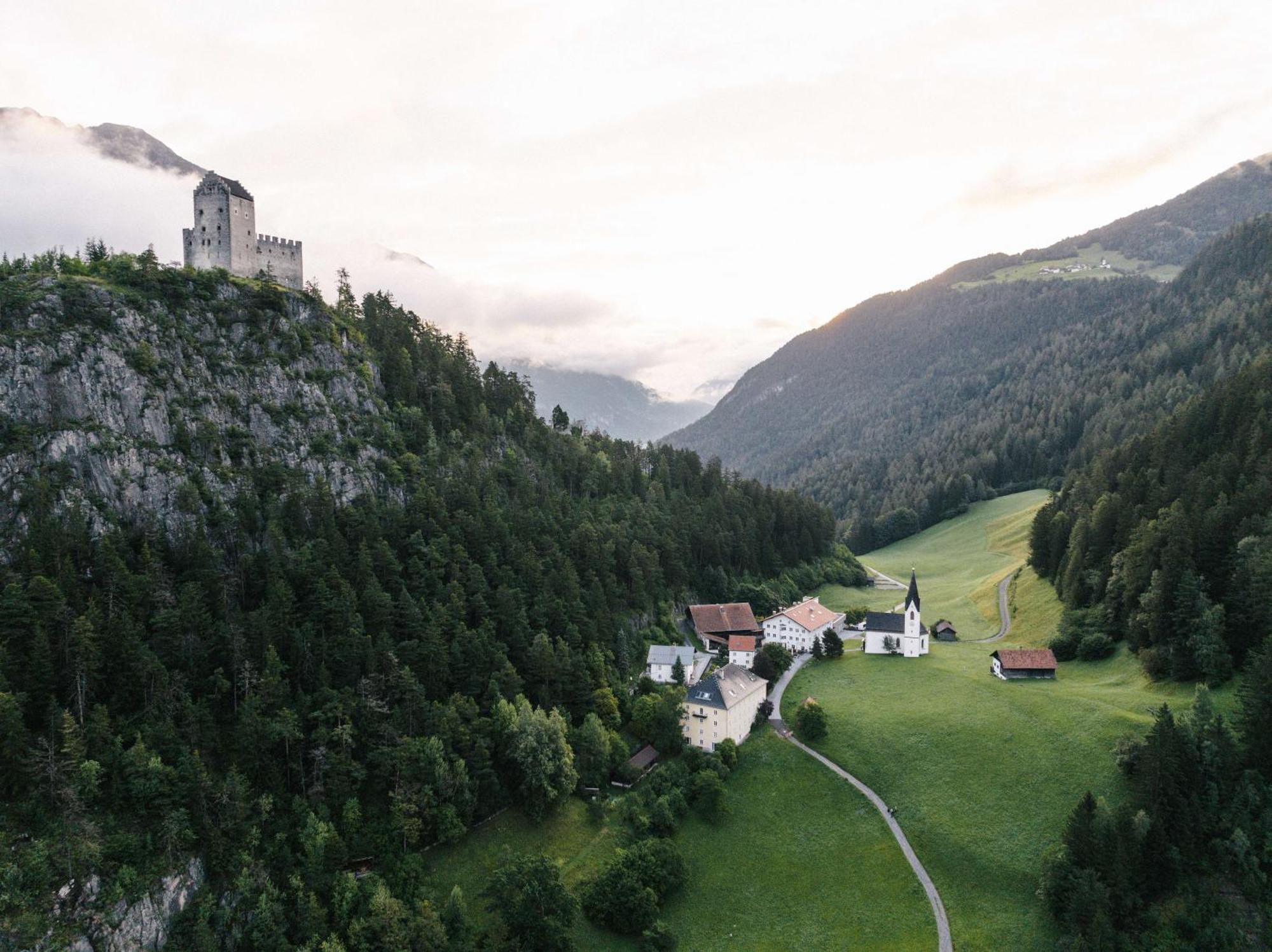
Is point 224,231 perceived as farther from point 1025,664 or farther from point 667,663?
point 1025,664

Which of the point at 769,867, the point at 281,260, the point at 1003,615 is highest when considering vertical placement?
the point at 281,260

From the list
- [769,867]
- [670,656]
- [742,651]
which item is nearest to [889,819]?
[769,867]

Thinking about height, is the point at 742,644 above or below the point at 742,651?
above

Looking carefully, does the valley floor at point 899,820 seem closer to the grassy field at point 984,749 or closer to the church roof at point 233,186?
the grassy field at point 984,749

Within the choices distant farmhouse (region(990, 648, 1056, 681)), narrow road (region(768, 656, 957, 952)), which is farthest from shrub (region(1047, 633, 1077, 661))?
narrow road (region(768, 656, 957, 952))

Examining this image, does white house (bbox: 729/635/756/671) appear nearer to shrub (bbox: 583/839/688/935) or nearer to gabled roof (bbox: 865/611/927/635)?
gabled roof (bbox: 865/611/927/635)

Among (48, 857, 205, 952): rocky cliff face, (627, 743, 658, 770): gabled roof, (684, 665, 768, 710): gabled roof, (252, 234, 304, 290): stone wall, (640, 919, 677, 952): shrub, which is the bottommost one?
(640, 919, 677, 952): shrub
